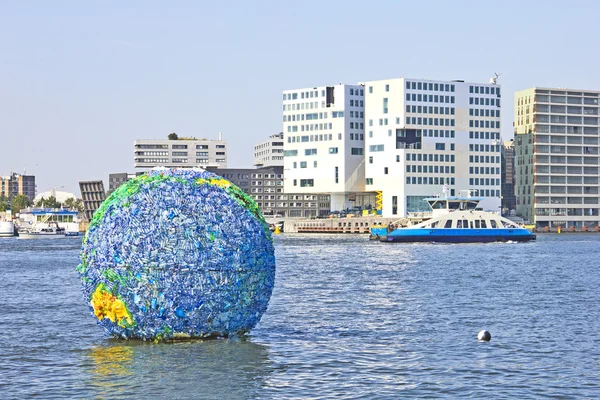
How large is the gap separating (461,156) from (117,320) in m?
178

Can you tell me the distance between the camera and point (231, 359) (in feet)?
82.2

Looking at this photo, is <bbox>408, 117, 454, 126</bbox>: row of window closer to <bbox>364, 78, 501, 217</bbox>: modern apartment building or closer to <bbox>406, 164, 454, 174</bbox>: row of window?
<bbox>364, 78, 501, 217</bbox>: modern apartment building

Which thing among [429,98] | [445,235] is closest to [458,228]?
[445,235]

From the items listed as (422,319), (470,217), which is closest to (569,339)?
(422,319)

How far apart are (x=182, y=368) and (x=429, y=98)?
175 meters

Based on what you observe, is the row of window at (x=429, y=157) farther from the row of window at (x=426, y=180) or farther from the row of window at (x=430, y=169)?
the row of window at (x=426, y=180)

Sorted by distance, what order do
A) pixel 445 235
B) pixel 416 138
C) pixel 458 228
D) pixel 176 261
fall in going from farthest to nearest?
pixel 416 138, pixel 458 228, pixel 445 235, pixel 176 261

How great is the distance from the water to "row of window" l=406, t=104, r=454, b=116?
148301mm

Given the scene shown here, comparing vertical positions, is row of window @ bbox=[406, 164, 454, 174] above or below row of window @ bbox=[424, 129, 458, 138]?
below

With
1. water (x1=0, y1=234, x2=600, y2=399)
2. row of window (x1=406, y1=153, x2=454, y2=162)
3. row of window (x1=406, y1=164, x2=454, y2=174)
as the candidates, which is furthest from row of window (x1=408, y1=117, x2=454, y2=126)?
water (x1=0, y1=234, x2=600, y2=399)

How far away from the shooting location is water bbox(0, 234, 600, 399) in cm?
2219

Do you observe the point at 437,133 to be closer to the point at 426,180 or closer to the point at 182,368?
the point at 426,180

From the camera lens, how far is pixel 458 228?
127500mm

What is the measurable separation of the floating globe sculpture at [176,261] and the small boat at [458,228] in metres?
101
